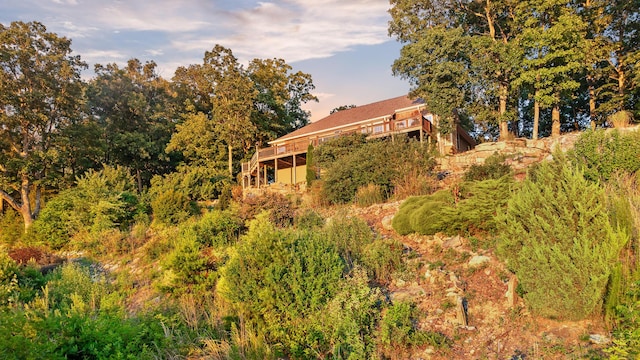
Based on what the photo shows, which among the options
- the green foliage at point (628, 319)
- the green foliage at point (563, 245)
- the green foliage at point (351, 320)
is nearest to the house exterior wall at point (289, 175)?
the green foliage at point (351, 320)

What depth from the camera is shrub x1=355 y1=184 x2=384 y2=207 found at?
502 inches

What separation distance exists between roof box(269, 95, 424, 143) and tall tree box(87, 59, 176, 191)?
374 inches

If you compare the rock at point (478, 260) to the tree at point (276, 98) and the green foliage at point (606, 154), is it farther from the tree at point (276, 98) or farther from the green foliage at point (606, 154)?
the tree at point (276, 98)

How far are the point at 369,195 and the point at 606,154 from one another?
21.1 ft

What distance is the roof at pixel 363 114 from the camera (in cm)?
2311

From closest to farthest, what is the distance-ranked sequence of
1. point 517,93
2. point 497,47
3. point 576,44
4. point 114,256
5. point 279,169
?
point 114,256
point 576,44
point 497,47
point 517,93
point 279,169

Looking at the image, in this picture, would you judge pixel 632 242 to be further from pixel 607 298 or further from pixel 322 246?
pixel 322 246

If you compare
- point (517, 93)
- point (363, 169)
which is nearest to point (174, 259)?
point (363, 169)

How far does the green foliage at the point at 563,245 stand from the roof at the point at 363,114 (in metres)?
17.4

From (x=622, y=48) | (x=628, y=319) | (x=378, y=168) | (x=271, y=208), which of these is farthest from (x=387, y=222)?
(x=622, y=48)

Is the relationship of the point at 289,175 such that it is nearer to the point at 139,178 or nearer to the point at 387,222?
the point at 139,178

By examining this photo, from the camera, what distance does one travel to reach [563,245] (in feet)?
15.9

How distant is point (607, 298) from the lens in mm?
4672

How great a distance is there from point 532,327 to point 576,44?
55.3 ft
